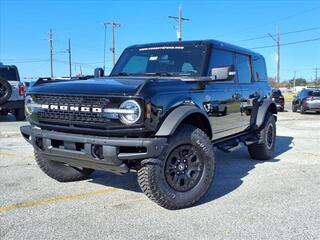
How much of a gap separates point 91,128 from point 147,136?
2.00 feet

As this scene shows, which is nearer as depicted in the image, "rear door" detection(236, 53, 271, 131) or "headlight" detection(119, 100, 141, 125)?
"headlight" detection(119, 100, 141, 125)

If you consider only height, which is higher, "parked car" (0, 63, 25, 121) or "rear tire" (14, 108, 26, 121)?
"parked car" (0, 63, 25, 121)

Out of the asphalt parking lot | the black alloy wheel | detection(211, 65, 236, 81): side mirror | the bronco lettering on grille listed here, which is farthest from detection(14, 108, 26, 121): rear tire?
the black alloy wheel

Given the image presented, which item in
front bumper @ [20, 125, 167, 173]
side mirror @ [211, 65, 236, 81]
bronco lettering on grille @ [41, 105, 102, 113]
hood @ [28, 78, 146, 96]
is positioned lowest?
front bumper @ [20, 125, 167, 173]

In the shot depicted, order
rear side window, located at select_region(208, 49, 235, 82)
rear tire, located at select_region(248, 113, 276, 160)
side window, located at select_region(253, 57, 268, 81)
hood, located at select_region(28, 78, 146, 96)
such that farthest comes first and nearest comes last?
1. side window, located at select_region(253, 57, 268, 81)
2. rear tire, located at select_region(248, 113, 276, 160)
3. rear side window, located at select_region(208, 49, 235, 82)
4. hood, located at select_region(28, 78, 146, 96)

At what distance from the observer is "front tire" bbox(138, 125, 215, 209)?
4543mm

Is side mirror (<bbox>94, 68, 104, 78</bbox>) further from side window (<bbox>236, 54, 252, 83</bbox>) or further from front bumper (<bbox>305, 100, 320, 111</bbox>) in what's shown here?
front bumper (<bbox>305, 100, 320, 111</bbox>)

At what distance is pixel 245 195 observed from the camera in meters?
5.50

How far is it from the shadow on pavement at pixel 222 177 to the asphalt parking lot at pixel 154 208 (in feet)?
0.05

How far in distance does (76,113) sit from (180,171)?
133 cm

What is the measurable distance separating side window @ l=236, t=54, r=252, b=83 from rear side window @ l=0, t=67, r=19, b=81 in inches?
408

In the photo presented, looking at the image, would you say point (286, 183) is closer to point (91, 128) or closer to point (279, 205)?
point (279, 205)

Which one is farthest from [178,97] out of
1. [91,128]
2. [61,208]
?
[61,208]

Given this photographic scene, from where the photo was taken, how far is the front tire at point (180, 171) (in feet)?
14.9
